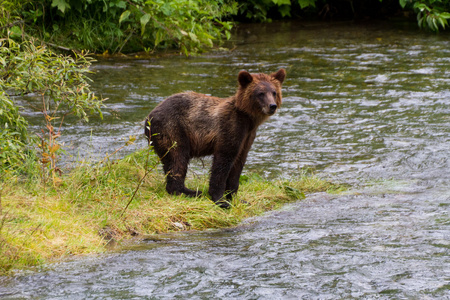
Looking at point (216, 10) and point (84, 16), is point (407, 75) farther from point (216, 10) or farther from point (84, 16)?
point (84, 16)

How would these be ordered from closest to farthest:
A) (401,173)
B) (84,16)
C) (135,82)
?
(401,173), (135,82), (84,16)

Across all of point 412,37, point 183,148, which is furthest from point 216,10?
point 183,148

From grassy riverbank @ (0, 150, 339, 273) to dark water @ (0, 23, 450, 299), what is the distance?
252 mm

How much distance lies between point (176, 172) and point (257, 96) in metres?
1.23

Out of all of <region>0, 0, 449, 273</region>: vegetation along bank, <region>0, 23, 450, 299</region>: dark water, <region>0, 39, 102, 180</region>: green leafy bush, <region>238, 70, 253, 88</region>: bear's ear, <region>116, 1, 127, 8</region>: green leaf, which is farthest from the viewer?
<region>116, 1, 127, 8</region>: green leaf

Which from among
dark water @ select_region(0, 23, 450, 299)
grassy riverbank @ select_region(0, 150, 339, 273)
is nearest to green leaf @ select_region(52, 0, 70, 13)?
dark water @ select_region(0, 23, 450, 299)

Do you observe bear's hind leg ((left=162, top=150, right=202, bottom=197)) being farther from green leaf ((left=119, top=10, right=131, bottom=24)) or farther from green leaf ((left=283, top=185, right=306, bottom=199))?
green leaf ((left=119, top=10, right=131, bottom=24))

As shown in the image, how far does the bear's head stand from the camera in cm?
657

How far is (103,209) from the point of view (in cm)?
579

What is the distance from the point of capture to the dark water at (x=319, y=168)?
Result: 4215 mm

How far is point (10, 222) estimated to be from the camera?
16.3ft

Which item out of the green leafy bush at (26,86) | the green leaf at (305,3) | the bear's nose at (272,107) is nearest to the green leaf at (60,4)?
the green leafy bush at (26,86)

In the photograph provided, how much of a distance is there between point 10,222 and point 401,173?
5.16 meters

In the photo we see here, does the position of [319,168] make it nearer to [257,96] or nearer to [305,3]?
[257,96]
